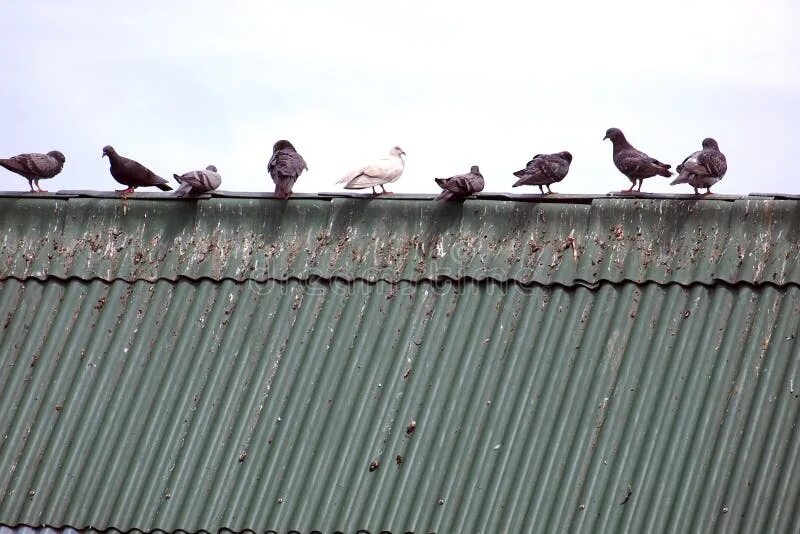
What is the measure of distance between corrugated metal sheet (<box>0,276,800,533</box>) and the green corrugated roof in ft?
0.04

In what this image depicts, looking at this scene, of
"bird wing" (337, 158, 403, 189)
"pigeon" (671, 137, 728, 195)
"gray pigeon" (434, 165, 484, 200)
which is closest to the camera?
"gray pigeon" (434, 165, 484, 200)

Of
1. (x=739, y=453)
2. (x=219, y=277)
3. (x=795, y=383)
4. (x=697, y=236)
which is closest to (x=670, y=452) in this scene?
(x=739, y=453)

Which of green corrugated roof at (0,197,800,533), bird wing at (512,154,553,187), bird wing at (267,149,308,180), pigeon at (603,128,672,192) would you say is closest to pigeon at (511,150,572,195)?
bird wing at (512,154,553,187)

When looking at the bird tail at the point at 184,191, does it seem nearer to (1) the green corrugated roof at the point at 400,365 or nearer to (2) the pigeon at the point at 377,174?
(1) the green corrugated roof at the point at 400,365

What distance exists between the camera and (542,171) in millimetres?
8586

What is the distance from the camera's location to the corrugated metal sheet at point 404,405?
591cm

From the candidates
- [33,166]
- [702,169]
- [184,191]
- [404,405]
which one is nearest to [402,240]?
[404,405]

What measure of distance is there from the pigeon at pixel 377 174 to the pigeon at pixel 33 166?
274 centimetres

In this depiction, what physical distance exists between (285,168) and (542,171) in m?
1.92

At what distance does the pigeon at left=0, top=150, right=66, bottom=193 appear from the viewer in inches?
377

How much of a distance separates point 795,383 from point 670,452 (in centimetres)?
79

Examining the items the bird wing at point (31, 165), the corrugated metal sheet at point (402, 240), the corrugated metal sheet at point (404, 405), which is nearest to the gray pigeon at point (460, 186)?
the corrugated metal sheet at point (402, 240)

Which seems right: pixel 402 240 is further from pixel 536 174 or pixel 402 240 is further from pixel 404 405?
pixel 536 174

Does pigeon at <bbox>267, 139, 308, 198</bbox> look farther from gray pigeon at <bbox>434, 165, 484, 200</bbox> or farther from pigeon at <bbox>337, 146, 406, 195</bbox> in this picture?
gray pigeon at <bbox>434, 165, 484, 200</bbox>
